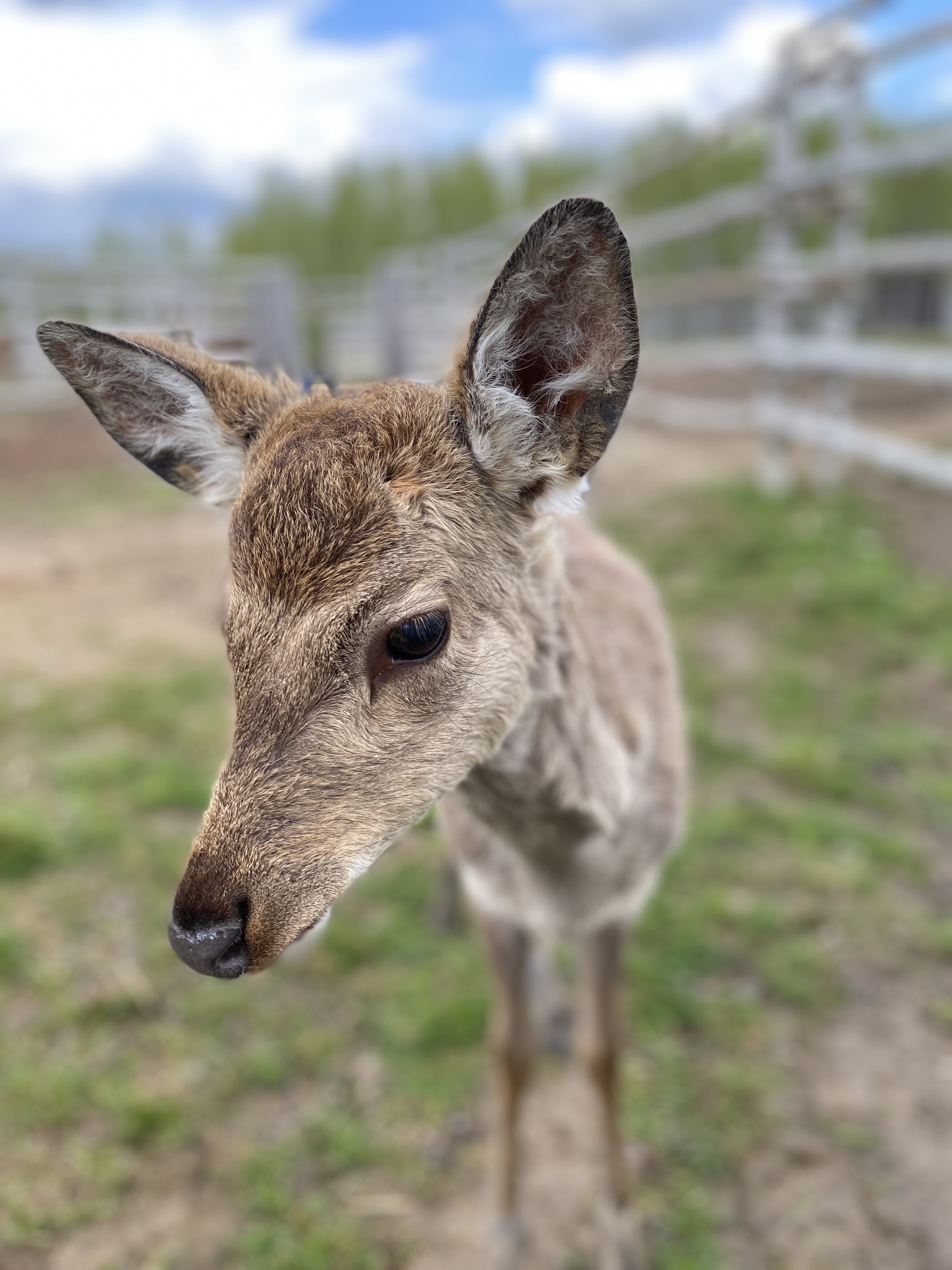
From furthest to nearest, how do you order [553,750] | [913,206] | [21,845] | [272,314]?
[913,206] < [272,314] < [21,845] < [553,750]

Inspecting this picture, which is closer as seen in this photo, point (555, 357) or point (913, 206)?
point (555, 357)

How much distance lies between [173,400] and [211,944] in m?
1.08

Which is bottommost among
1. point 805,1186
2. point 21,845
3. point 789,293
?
point 805,1186

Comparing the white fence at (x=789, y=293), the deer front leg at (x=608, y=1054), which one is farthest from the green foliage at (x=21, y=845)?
the deer front leg at (x=608, y=1054)

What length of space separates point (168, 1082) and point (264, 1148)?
44cm

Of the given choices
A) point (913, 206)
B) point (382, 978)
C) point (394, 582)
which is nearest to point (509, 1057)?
point (382, 978)

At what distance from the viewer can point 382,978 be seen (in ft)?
11.6

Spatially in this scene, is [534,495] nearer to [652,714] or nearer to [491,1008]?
[652,714]

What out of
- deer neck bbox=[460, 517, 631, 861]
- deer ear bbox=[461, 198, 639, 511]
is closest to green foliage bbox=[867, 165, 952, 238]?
deer neck bbox=[460, 517, 631, 861]

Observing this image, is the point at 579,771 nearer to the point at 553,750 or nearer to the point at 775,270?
the point at 553,750

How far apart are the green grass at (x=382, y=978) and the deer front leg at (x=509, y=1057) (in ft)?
0.86

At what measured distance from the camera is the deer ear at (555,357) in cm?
145

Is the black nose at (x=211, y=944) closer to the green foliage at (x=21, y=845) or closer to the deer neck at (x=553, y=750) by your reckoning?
the deer neck at (x=553, y=750)

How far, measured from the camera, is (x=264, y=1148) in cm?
288
